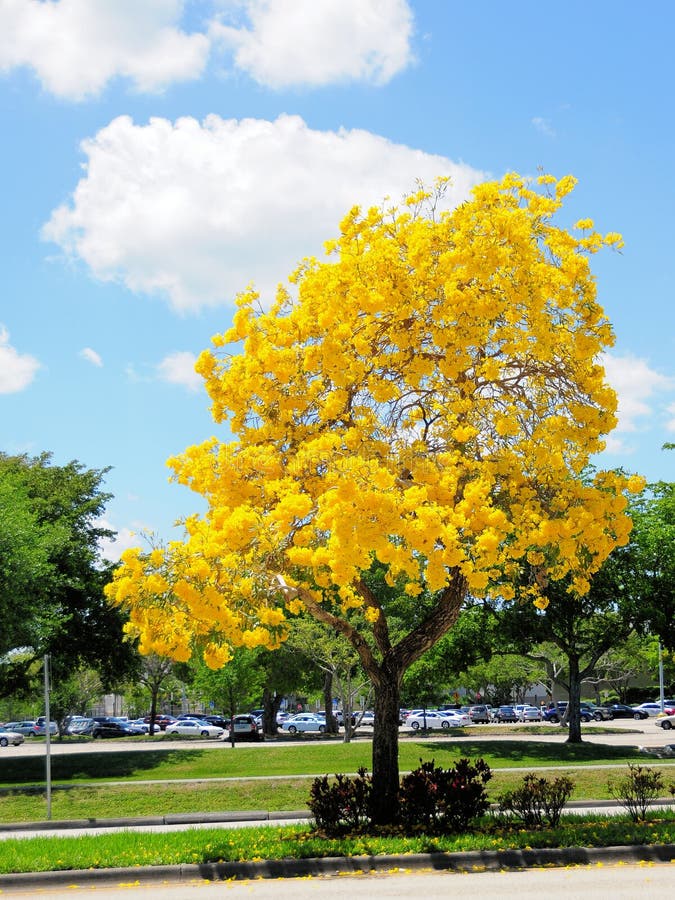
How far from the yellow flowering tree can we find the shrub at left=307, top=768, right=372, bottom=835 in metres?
0.35

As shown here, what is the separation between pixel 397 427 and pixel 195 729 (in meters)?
51.8

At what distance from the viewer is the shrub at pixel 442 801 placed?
42.9ft

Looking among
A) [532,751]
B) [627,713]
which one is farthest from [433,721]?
[532,751]

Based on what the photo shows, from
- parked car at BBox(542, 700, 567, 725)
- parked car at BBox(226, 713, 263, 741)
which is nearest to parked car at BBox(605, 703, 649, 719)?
parked car at BBox(542, 700, 567, 725)

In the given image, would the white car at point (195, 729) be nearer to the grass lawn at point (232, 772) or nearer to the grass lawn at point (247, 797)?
the grass lawn at point (247, 797)

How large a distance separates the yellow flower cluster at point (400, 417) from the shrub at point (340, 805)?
2450mm

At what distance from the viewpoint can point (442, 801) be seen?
1318 centimetres

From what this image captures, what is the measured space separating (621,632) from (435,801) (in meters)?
21.8

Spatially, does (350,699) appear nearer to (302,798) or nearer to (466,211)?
(302,798)

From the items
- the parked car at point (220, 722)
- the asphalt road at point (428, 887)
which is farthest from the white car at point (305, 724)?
the asphalt road at point (428, 887)

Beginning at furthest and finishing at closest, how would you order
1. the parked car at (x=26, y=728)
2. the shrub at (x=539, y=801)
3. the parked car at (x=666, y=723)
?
1. the parked car at (x=26, y=728)
2. the parked car at (x=666, y=723)
3. the shrub at (x=539, y=801)

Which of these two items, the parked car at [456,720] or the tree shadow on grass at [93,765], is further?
the parked car at [456,720]

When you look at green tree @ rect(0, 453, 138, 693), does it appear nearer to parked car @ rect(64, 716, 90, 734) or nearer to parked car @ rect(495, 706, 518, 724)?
parked car @ rect(64, 716, 90, 734)

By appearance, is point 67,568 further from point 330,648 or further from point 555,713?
point 555,713
